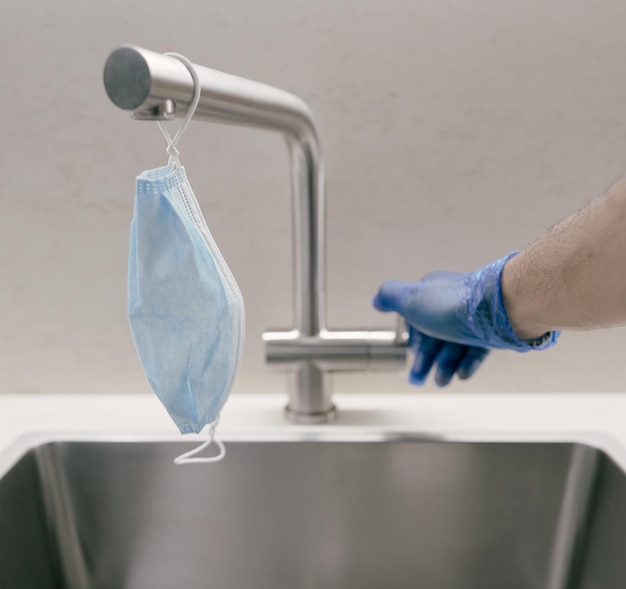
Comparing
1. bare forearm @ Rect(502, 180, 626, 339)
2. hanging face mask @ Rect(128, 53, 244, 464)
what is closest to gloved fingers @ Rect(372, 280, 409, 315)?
bare forearm @ Rect(502, 180, 626, 339)

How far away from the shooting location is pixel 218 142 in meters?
0.68

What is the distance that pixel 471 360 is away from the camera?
646 millimetres

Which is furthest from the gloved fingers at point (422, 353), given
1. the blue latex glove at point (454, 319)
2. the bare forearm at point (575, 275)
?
the bare forearm at point (575, 275)

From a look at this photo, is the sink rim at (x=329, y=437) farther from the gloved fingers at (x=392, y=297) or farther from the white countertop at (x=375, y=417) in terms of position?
the gloved fingers at (x=392, y=297)

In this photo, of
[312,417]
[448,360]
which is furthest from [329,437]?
[448,360]

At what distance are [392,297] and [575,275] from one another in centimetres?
20

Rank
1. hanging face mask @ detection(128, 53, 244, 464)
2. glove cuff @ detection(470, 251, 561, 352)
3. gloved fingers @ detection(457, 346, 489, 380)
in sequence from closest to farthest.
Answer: hanging face mask @ detection(128, 53, 244, 464)
glove cuff @ detection(470, 251, 561, 352)
gloved fingers @ detection(457, 346, 489, 380)

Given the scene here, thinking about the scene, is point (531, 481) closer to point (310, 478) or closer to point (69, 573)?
point (310, 478)

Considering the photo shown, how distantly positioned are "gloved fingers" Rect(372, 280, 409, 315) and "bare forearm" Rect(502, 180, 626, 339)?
11 centimetres

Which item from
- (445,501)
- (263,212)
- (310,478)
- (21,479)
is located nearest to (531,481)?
(445,501)

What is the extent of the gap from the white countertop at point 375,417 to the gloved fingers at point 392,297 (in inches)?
4.9

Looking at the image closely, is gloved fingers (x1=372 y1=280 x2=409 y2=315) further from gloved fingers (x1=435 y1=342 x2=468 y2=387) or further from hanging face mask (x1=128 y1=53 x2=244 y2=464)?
hanging face mask (x1=128 y1=53 x2=244 y2=464)

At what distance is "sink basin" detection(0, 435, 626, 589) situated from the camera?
0.64m

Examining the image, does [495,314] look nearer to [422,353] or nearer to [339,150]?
[422,353]
